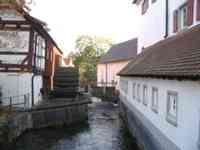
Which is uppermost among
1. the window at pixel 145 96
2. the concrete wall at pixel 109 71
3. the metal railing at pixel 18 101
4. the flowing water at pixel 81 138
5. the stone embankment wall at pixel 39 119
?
the concrete wall at pixel 109 71

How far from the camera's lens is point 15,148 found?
A: 479 inches

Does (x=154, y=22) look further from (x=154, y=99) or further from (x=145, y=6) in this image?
(x=154, y=99)

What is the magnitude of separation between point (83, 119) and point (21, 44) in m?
5.39

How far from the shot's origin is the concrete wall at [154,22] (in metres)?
14.8

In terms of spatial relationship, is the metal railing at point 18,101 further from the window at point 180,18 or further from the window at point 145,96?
the window at point 180,18

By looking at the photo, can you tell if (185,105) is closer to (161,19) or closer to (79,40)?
(161,19)

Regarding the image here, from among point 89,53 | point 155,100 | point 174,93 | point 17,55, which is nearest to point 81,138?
point 17,55

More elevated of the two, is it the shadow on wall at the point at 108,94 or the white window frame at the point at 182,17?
the white window frame at the point at 182,17

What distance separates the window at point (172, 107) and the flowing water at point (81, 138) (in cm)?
480

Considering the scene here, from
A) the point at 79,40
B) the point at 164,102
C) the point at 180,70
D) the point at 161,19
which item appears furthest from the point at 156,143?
the point at 79,40

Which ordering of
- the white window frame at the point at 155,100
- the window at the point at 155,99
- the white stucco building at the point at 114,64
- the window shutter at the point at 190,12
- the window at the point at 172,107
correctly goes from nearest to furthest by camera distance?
the window at the point at 172,107 → the white window frame at the point at 155,100 → the window at the point at 155,99 → the window shutter at the point at 190,12 → the white stucco building at the point at 114,64

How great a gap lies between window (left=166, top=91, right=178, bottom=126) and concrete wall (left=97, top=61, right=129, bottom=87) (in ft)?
90.6

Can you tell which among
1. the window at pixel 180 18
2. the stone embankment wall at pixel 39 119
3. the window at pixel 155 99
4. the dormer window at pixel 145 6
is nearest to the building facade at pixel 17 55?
the stone embankment wall at pixel 39 119

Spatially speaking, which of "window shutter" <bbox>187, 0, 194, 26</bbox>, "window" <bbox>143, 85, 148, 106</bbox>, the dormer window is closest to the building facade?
"window" <bbox>143, 85, 148, 106</bbox>
